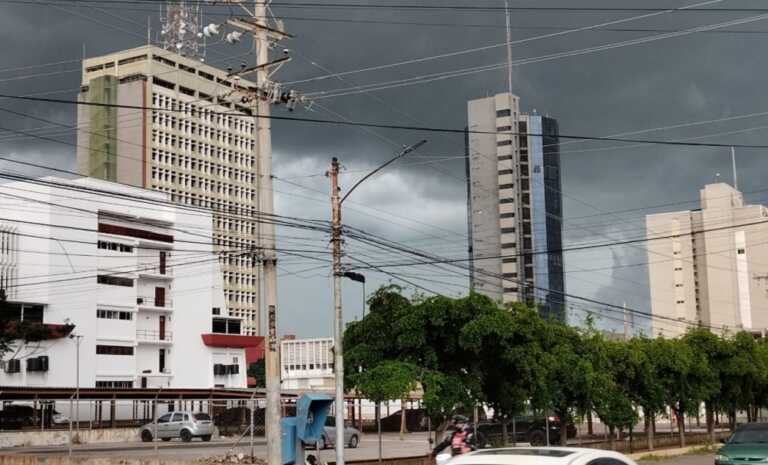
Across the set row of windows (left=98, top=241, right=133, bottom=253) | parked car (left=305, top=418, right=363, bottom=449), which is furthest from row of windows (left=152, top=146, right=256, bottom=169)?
parked car (left=305, top=418, right=363, bottom=449)

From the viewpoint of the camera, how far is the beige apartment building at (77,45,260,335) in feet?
493

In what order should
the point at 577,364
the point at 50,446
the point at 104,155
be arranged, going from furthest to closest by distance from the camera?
the point at 104,155, the point at 50,446, the point at 577,364

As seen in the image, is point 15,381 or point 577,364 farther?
point 15,381

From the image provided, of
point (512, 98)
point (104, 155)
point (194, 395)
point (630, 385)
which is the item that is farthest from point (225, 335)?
point (512, 98)

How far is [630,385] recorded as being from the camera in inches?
1427

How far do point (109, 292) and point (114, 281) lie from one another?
4.93 feet

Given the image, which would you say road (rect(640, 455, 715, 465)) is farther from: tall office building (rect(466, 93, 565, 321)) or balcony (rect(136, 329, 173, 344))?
tall office building (rect(466, 93, 565, 321))

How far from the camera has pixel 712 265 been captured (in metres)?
153

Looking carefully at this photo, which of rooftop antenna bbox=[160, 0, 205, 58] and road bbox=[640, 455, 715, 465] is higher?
rooftop antenna bbox=[160, 0, 205, 58]

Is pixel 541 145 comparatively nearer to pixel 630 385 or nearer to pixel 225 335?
pixel 225 335

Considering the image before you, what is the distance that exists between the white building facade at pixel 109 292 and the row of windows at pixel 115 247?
92 mm

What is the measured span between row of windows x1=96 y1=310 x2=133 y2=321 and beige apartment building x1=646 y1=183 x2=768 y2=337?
283 ft

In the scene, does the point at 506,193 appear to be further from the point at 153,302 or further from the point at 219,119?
the point at 153,302

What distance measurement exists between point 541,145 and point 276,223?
485ft
